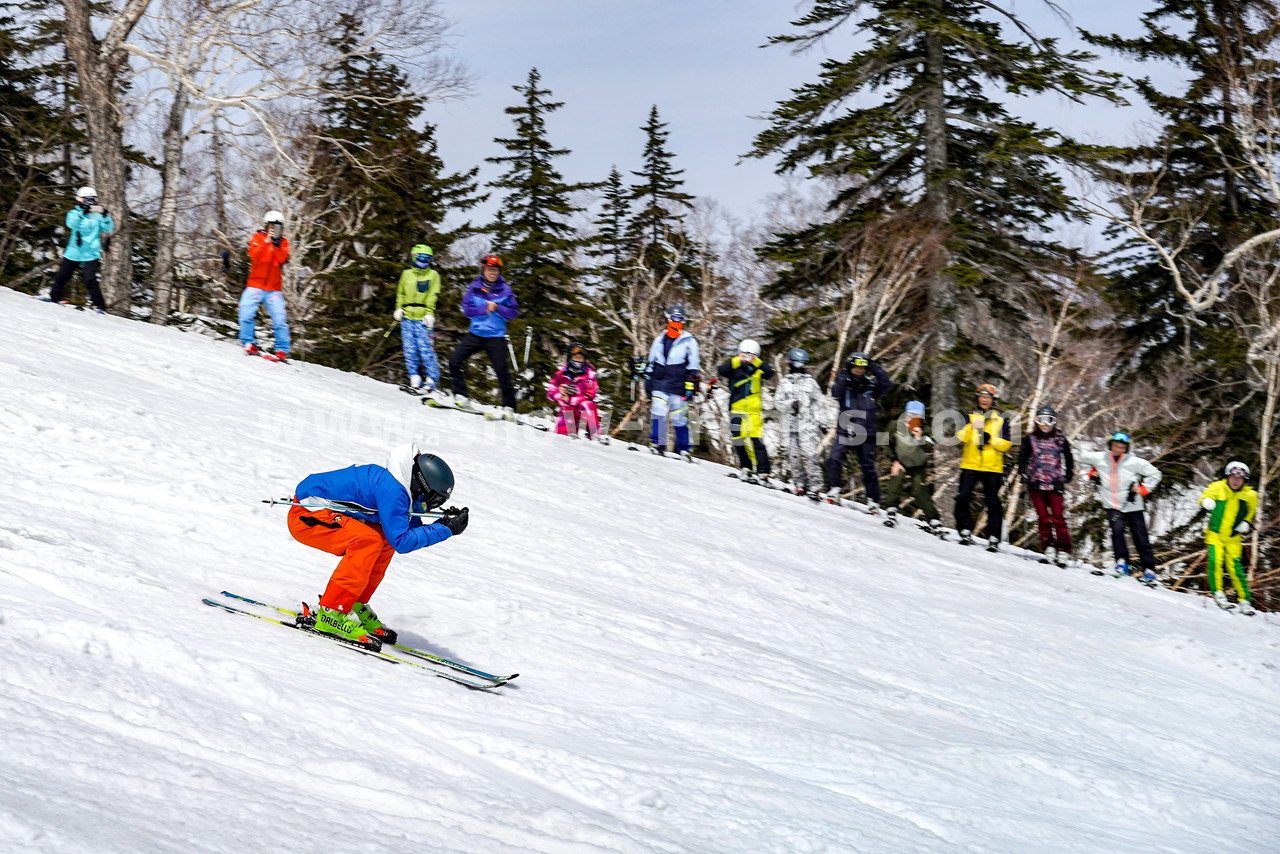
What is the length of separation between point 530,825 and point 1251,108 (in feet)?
71.5

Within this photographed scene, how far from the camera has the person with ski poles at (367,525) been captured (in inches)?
209

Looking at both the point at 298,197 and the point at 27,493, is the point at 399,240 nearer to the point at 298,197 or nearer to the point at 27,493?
the point at 298,197

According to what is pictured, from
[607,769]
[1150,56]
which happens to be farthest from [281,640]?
[1150,56]

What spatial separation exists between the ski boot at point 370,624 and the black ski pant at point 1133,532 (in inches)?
422

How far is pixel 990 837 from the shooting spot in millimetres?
4535

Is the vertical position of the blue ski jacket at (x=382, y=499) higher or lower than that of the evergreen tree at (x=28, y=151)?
lower

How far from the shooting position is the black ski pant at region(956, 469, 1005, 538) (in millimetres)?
13578

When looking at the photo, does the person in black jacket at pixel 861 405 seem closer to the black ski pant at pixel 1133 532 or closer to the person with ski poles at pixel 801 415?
the person with ski poles at pixel 801 415

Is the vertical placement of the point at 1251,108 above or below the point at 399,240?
above

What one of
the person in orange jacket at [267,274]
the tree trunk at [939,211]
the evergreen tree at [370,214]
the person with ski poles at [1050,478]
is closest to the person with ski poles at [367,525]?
the person in orange jacket at [267,274]

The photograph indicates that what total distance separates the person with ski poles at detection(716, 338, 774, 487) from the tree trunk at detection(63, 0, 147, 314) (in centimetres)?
1012

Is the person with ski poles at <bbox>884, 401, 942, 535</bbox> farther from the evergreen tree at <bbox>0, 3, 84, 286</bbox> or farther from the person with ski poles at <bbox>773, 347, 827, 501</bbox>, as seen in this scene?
the evergreen tree at <bbox>0, 3, 84, 286</bbox>

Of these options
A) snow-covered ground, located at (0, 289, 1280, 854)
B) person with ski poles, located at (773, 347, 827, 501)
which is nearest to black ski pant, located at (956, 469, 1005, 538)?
snow-covered ground, located at (0, 289, 1280, 854)

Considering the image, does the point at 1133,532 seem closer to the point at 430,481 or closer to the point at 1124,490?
Answer: the point at 1124,490
